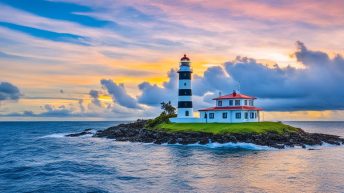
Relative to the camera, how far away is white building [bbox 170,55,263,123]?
237 ft

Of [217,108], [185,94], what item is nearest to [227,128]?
[217,108]

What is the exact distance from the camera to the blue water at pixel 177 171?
30953mm

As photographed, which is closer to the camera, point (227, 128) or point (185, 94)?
point (227, 128)

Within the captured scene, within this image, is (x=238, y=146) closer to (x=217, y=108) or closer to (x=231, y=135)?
(x=231, y=135)

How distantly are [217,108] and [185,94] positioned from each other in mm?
7659

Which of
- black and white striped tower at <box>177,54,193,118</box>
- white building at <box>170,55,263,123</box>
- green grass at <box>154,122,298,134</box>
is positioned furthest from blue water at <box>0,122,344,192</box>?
black and white striped tower at <box>177,54,193,118</box>

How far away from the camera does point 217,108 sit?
243ft

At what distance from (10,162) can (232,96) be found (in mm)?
44248

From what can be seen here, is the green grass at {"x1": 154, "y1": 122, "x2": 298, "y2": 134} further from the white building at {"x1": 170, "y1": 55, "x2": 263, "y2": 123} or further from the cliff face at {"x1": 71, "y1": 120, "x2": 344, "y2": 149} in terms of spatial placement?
the white building at {"x1": 170, "y1": 55, "x2": 263, "y2": 123}

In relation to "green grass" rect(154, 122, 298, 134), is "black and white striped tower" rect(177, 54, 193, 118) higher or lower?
higher

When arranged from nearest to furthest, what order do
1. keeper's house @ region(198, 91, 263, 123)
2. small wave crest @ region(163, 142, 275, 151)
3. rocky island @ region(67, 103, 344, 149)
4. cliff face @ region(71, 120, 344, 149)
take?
1. small wave crest @ region(163, 142, 275, 151)
2. cliff face @ region(71, 120, 344, 149)
3. rocky island @ region(67, 103, 344, 149)
4. keeper's house @ region(198, 91, 263, 123)

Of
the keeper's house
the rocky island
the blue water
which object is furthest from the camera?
the keeper's house

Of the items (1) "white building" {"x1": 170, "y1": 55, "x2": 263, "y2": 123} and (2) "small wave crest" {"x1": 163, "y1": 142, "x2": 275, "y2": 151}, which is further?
(1) "white building" {"x1": 170, "y1": 55, "x2": 263, "y2": 123}

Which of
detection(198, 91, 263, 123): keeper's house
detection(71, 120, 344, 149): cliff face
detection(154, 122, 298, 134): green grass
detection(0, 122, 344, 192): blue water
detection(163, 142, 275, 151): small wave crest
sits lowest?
detection(0, 122, 344, 192): blue water
